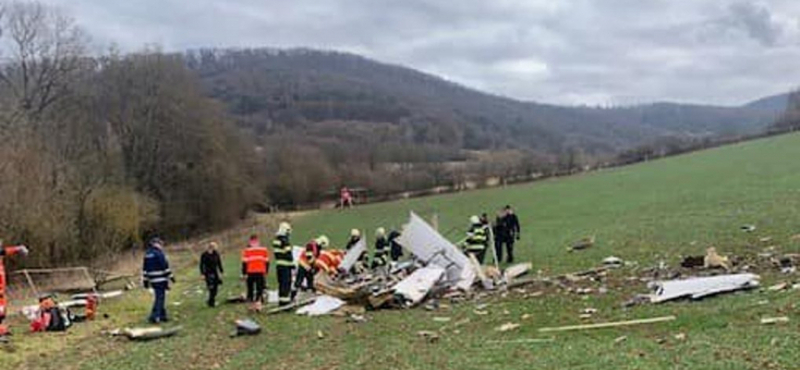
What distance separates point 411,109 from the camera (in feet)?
488

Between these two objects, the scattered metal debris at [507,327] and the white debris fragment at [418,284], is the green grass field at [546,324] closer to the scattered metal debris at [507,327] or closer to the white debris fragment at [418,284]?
the scattered metal debris at [507,327]

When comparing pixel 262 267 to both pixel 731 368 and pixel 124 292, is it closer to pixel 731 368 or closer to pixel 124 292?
pixel 124 292

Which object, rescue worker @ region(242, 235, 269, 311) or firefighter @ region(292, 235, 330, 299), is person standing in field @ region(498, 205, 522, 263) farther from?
rescue worker @ region(242, 235, 269, 311)

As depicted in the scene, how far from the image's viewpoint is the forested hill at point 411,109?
432 feet

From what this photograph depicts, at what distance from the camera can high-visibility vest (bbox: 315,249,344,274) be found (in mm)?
26828

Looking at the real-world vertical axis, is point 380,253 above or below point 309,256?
below

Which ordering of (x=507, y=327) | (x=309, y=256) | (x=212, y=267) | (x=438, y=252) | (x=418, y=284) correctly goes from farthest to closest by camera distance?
(x=309, y=256)
(x=438, y=252)
(x=212, y=267)
(x=418, y=284)
(x=507, y=327)

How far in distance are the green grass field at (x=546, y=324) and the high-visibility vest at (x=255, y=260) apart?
1.15 metres

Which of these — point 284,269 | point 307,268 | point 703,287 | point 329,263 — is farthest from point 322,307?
point 703,287

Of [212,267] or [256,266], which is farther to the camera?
[212,267]

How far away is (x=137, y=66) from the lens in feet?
219

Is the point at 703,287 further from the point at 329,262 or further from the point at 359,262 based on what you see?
the point at 359,262

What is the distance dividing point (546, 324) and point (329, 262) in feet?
42.4

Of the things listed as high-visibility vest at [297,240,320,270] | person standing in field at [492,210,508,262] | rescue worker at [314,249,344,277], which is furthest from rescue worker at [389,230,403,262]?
high-visibility vest at [297,240,320,270]
